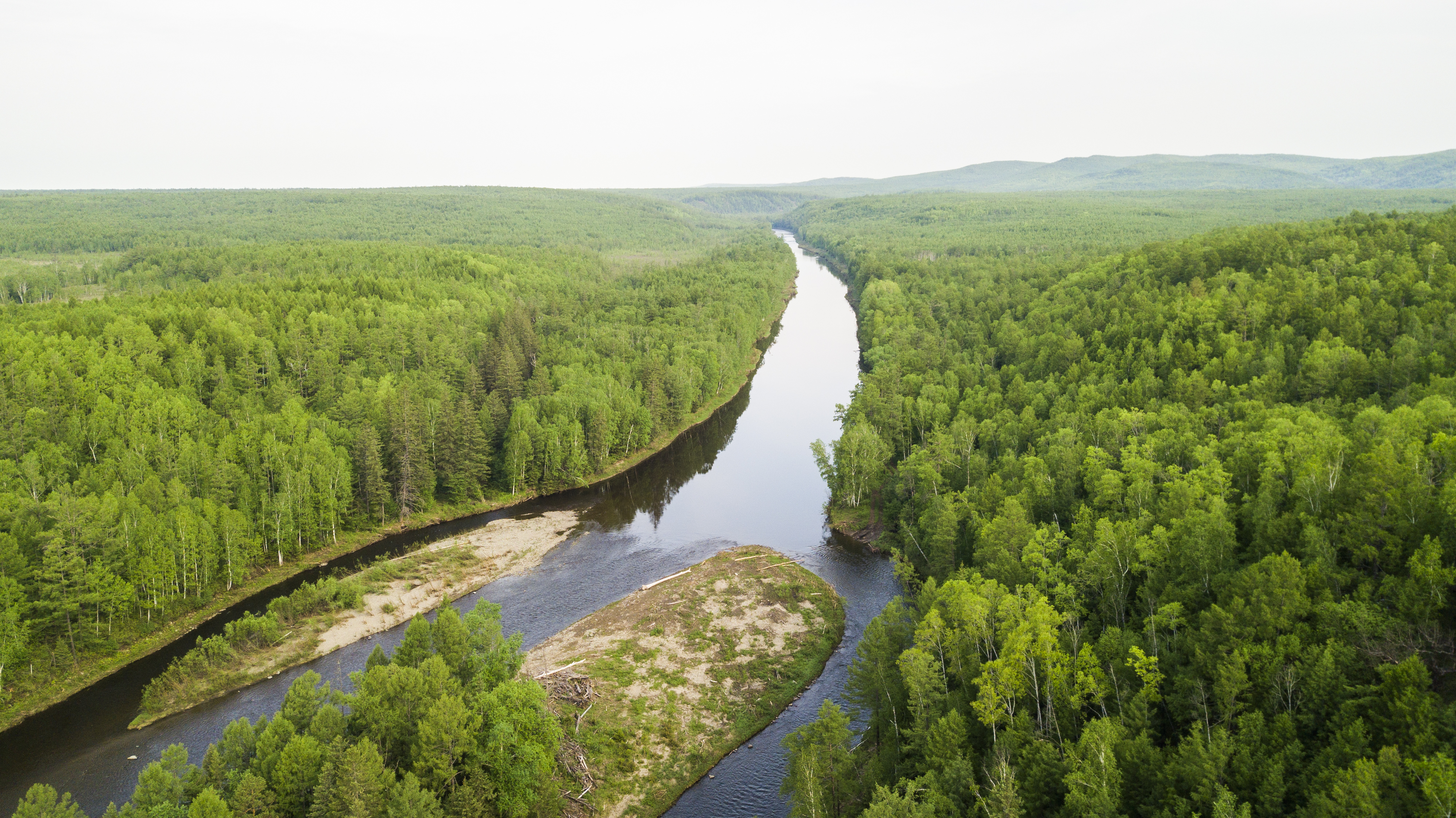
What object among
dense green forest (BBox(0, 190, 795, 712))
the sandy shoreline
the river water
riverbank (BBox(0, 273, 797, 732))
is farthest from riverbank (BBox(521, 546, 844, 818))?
dense green forest (BBox(0, 190, 795, 712))

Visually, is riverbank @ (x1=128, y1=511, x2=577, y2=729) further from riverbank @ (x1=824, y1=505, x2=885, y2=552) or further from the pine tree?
riverbank @ (x1=824, y1=505, x2=885, y2=552)

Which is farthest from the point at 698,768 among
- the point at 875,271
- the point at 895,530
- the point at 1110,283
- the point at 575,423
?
the point at 875,271

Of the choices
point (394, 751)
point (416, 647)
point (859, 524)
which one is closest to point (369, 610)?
point (416, 647)

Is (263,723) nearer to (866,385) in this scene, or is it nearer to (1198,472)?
(1198,472)

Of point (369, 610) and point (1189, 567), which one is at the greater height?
point (1189, 567)

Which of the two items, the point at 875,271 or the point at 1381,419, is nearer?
the point at 1381,419

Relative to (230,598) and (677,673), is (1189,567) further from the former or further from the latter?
(230,598)

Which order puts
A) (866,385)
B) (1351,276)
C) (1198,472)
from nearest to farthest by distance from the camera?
1. (1198,472)
2. (1351,276)
3. (866,385)
